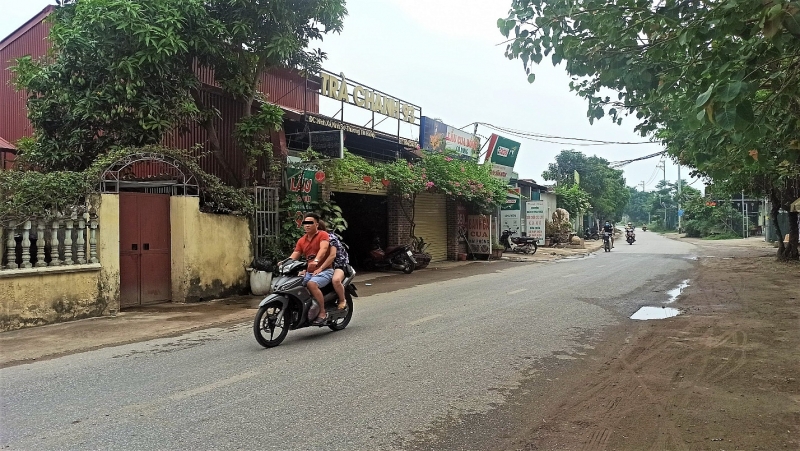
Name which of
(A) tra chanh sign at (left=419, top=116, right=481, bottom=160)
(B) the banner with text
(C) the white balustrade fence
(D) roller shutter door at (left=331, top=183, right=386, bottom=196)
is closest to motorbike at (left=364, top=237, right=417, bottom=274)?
(D) roller shutter door at (left=331, top=183, right=386, bottom=196)

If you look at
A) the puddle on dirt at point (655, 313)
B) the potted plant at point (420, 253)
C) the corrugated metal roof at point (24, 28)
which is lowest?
the puddle on dirt at point (655, 313)

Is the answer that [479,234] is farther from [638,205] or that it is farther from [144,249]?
[638,205]

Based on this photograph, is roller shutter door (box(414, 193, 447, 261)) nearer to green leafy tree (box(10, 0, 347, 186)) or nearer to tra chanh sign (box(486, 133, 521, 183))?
tra chanh sign (box(486, 133, 521, 183))

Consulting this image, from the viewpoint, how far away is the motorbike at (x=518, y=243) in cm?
2495

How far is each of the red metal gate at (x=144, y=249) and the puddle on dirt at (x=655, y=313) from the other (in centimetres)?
814

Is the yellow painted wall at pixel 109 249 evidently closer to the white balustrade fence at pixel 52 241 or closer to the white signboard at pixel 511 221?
the white balustrade fence at pixel 52 241

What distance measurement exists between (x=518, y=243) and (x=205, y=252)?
1735 centimetres

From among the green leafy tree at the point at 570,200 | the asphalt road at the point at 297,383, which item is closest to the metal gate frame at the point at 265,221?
the asphalt road at the point at 297,383

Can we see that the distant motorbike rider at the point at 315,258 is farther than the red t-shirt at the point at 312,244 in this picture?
No

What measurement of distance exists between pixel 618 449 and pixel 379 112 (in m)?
14.2

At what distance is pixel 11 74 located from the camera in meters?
14.7

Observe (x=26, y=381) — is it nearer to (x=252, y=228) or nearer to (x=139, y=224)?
(x=139, y=224)

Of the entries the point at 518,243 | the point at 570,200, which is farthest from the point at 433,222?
the point at 570,200

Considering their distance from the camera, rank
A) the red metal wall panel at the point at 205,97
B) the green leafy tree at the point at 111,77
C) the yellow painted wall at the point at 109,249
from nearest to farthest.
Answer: the yellow painted wall at the point at 109,249
the green leafy tree at the point at 111,77
the red metal wall panel at the point at 205,97
